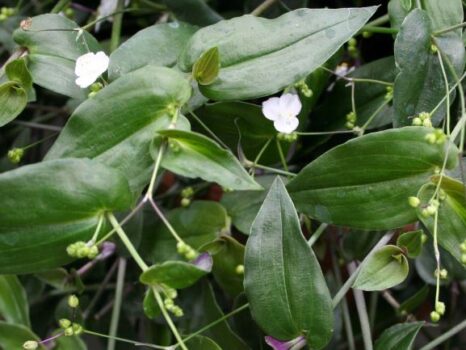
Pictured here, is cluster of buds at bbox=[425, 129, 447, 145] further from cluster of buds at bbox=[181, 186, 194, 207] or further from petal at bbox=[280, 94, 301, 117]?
cluster of buds at bbox=[181, 186, 194, 207]

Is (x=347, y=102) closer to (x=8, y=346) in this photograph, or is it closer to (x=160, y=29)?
(x=160, y=29)

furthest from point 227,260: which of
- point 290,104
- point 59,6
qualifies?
point 59,6

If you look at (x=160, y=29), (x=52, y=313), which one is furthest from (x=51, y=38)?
(x=52, y=313)

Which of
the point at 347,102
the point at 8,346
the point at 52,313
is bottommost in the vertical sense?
the point at 52,313

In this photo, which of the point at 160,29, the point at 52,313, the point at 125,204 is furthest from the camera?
the point at 52,313

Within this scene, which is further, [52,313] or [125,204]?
[52,313]

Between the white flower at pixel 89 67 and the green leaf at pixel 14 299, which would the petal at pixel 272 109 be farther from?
the green leaf at pixel 14 299

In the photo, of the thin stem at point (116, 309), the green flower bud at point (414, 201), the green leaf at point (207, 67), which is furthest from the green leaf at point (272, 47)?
the thin stem at point (116, 309)
